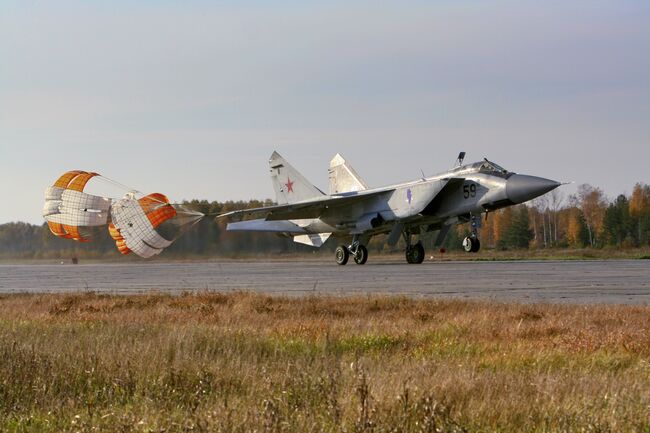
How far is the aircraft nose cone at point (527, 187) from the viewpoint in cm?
2678

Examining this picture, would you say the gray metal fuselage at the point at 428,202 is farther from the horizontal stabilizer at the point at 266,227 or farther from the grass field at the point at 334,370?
the grass field at the point at 334,370

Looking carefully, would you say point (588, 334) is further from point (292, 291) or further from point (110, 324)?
point (292, 291)

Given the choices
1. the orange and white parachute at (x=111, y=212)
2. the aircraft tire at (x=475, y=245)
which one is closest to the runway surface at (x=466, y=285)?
the aircraft tire at (x=475, y=245)

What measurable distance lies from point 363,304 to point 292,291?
16.1ft

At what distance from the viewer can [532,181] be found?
27.0 m

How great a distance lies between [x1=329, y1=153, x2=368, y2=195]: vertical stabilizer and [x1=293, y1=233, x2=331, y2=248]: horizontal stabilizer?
10.1 ft

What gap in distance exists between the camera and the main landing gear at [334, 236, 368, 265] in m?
32.5

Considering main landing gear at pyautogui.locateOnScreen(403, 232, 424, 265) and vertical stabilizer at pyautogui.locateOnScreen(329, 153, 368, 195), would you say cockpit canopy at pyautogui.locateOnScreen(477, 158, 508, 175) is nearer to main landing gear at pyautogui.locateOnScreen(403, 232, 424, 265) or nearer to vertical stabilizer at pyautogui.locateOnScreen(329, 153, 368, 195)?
main landing gear at pyautogui.locateOnScreen(403, 232, 424, 265)

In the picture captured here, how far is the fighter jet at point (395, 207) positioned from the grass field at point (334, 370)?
16397 millimetres

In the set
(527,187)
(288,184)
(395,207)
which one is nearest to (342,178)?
(288,184)

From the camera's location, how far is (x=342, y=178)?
37.7 meters

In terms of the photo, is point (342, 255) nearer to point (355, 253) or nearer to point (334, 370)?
point (355, 253)

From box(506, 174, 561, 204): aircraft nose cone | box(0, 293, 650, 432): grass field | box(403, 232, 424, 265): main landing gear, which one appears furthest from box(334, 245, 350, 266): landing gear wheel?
box(0, 293, 650, 432): grass field

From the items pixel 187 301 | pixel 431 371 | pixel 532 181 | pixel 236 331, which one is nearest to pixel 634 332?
pixel 431 371
